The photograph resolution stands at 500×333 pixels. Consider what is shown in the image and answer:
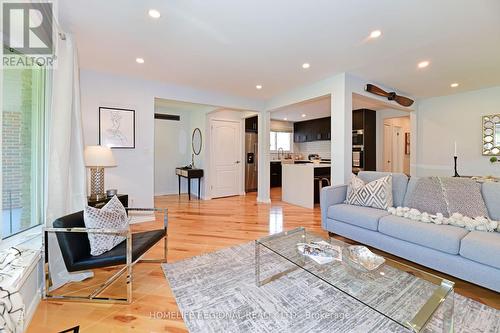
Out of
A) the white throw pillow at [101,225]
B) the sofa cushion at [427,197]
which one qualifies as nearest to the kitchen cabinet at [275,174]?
the sofa cushion at [427,197]

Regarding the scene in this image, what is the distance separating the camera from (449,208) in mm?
2340

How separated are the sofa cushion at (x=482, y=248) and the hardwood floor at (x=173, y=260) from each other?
34 centimetres

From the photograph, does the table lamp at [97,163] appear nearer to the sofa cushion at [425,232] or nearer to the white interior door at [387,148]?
the sofa cushion at [425,232]

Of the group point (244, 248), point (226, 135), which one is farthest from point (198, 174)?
point (244, 248)

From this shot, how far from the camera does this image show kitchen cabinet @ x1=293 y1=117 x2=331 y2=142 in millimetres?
7461

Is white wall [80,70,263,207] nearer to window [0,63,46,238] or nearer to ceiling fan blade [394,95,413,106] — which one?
window [0,63,46,238]

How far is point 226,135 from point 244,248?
13.3 ft

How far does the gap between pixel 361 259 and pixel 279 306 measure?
0.72m

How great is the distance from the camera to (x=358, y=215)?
2.69 meters

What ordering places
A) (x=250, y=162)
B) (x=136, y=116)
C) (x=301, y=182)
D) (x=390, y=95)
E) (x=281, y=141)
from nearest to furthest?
(x=136, y=116) < (x=390, y=95) < (x=301, y=182) < (x=250, y=162) < (x=281, y=141)

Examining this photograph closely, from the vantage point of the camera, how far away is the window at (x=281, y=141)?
8.48 metres

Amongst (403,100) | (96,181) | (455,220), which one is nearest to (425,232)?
(455,220)

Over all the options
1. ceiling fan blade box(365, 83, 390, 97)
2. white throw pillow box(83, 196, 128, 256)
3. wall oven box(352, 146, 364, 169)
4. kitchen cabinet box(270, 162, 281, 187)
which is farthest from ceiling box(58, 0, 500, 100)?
kitchen cabinet box(270, 162, 281, 187)

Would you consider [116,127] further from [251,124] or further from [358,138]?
[358,138]
